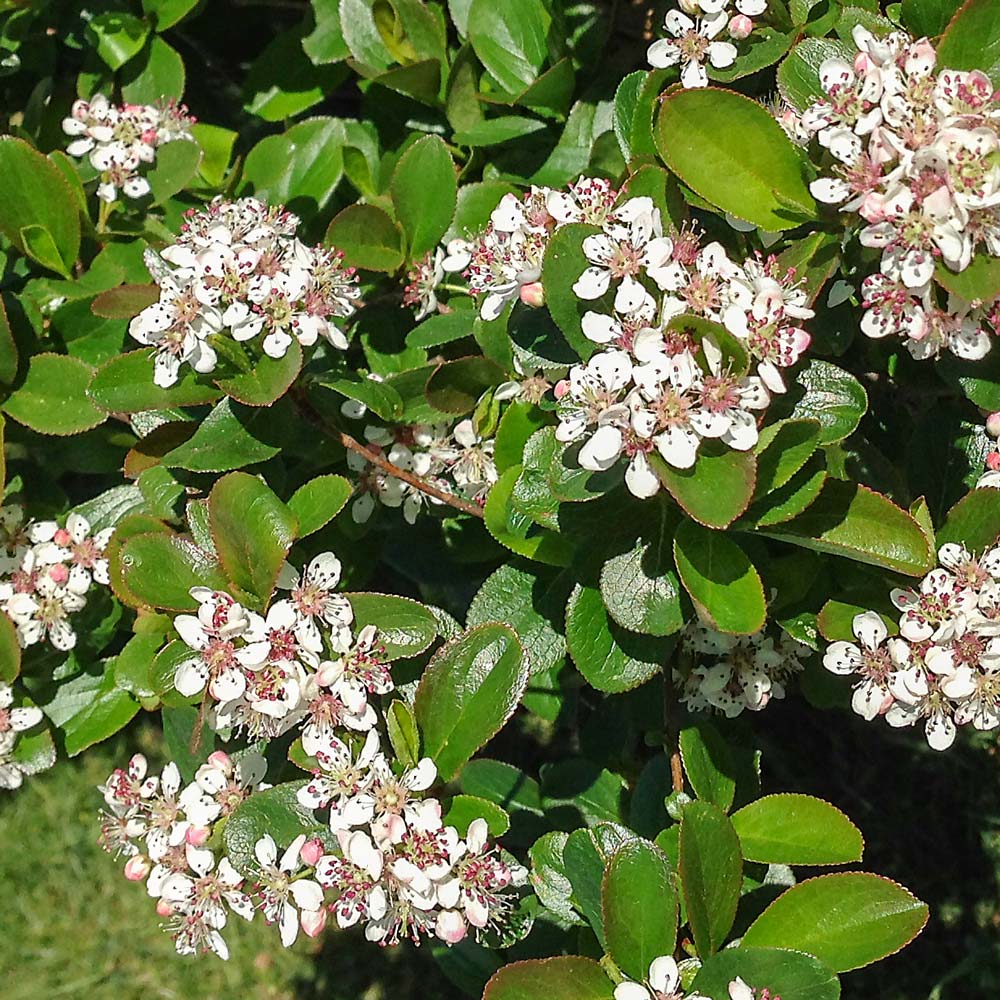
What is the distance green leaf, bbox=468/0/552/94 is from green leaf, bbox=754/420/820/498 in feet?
2.90

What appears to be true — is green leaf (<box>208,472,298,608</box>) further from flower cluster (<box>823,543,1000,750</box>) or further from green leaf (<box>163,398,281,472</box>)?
flower cluster (<box>823,543,1000,750</box>)

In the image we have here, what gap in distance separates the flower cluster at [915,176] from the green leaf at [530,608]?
0.59m

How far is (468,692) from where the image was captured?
1442 millimetres

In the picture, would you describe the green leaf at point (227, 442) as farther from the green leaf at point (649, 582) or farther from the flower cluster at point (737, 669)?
the flower cluster at point (737, 669)

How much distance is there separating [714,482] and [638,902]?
19.2 inches

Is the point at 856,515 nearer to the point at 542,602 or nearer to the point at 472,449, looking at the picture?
the point at 542,602

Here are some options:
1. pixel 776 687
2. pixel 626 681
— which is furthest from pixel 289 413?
pixel 776 687

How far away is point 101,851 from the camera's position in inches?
121

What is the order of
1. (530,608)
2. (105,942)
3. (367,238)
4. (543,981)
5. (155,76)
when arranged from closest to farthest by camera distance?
(543,981) < (530,608) < (367,238) < (155,76) < (105,942)

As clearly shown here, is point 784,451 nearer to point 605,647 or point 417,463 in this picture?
point 605,647

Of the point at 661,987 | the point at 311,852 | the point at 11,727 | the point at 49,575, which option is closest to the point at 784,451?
the point at 661,987

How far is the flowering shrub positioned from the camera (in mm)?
1240

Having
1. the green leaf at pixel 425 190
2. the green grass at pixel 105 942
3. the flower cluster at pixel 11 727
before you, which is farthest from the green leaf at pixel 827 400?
the green grass at pixel 105 942

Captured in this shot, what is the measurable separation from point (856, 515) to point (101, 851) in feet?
8.07
